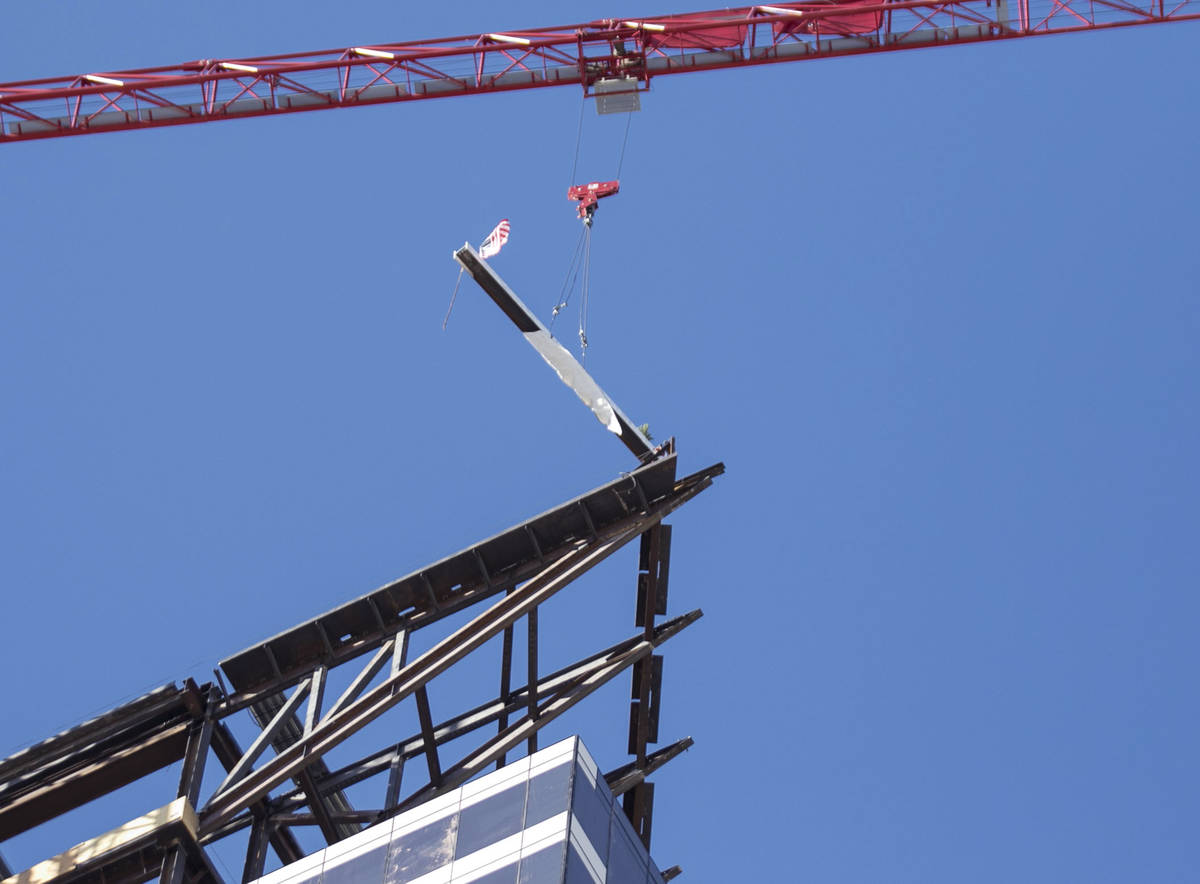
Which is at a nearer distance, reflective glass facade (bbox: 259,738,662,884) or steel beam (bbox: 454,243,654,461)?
reflective glass facade (bbox: 259,738,662,884)

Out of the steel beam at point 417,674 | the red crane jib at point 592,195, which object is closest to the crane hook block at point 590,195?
the red crane jib at point 592,195

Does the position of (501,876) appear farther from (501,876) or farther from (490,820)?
(490,820)

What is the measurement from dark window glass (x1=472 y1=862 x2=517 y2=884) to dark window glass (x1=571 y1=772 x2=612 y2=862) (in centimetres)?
214

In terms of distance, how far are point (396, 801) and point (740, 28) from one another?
42.2 m

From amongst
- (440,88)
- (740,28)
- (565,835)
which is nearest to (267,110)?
(440,88)

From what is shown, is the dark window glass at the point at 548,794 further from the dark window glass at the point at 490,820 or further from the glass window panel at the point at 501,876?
the glass window panel at the point at 501,876

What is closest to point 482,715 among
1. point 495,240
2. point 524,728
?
point 524,728

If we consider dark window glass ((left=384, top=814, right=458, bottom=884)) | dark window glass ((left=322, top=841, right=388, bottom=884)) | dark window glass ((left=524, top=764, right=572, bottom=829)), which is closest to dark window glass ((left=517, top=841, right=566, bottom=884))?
A: dark window glass ((left=524, top=764, right=572, bottom=829))

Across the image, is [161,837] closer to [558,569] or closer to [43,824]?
[43,824]

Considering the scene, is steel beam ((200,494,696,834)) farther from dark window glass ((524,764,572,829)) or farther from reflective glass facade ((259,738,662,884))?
dark window glass ((524,764,572,829))

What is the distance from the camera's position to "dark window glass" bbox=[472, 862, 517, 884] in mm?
45656

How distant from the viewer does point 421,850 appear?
Result: 48094 mm

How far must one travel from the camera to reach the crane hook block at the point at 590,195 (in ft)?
250

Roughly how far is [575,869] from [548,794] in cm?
274
